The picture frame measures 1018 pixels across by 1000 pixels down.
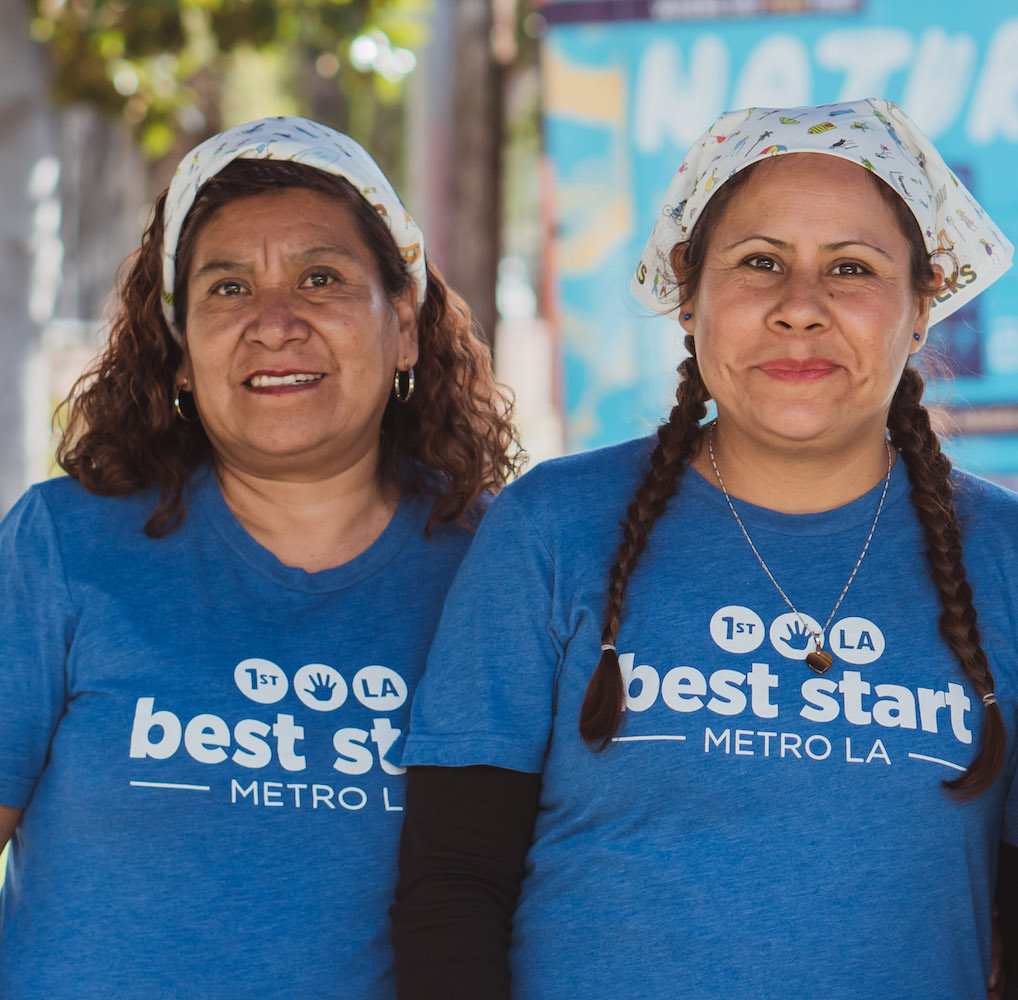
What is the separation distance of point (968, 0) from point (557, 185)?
140 centimetres

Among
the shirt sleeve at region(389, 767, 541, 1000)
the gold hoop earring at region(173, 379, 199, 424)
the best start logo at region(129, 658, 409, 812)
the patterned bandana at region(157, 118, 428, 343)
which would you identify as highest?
the patterned bandana at region(157, 118, 428, 343)

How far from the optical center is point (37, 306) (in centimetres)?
452

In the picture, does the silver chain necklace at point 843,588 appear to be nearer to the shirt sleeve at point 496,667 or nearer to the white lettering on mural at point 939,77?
the shirt sleeve at point 496,667

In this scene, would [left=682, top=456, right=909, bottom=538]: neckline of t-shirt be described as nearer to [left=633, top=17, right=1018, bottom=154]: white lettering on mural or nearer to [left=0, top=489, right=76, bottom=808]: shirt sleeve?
[left=0, top=489, right=76, bottom=808]: shirt sleeve

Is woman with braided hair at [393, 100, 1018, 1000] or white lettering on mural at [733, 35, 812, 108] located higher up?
white lettering on mural at [733, 35, 812, 108]

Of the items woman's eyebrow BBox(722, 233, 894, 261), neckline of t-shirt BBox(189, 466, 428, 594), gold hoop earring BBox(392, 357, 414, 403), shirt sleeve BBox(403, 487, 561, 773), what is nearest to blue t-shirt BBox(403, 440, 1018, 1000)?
shirt sleeve BBox(403, 487, 561, 773)

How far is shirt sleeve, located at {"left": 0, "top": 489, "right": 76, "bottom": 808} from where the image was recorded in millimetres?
2047

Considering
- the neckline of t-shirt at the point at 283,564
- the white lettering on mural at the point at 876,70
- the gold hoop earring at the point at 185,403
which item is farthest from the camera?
the white lettering on mural at the point at 876,70

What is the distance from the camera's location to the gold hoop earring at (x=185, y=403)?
8.05 feet

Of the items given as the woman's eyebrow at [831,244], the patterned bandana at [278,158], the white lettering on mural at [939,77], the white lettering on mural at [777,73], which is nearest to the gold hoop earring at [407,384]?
the patterned bandana at [278,158]

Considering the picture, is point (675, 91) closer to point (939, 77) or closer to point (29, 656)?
point (939, 77)

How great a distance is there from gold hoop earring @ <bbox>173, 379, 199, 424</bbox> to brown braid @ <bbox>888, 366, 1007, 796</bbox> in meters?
1.29

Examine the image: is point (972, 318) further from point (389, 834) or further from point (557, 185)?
point (389, 834)

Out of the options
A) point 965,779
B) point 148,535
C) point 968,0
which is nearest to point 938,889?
point 965,779
